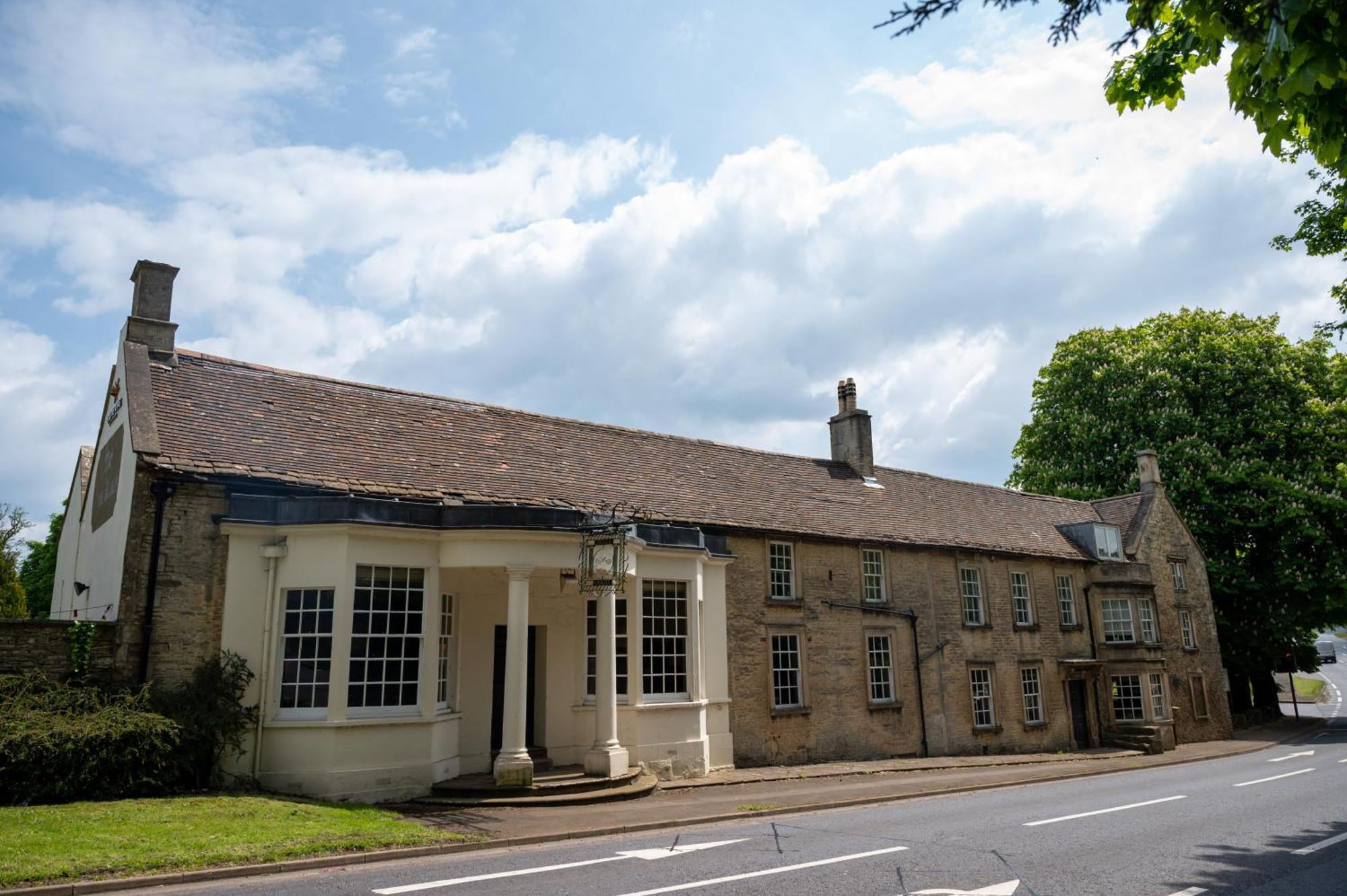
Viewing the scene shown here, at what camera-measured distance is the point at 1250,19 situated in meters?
5.85

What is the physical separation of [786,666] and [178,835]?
1451 centimetres

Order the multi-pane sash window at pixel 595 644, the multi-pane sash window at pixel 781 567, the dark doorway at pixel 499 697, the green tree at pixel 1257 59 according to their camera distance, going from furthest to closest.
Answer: the multi-pane sash window at pixel 781 567 → the multi-pane sash window at pixel 595 644 → the dark doorway at pixel 499 697 → the green tree at pixel 1257 59

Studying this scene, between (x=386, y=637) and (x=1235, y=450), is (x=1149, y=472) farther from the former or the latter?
(x=386, y=637)

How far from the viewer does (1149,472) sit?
3400 centimetres

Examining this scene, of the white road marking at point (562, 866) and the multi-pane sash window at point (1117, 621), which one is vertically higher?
the multi-pane sash window at point (1117, 621)

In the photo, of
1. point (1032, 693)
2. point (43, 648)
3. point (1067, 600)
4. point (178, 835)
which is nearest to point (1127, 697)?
point (1067, 600)

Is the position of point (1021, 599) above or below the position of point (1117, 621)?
above

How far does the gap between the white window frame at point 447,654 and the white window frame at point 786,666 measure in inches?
318

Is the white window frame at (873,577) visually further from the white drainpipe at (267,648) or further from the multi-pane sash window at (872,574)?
the white drainpipe at (267,648)

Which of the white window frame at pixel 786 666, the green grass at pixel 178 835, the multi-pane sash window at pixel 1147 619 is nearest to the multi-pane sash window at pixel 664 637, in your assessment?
the white window frame at pixel 786 666

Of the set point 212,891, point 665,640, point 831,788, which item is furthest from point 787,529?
point 212,891

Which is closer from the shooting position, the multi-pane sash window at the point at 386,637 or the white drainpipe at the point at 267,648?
the white drainpipe at the point at 267,648

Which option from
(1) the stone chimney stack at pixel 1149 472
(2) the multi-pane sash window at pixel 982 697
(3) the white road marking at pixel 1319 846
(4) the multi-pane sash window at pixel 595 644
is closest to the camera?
(3) the white road marking at pixel 1319 846

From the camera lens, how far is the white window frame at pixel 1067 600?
97.8 ft
